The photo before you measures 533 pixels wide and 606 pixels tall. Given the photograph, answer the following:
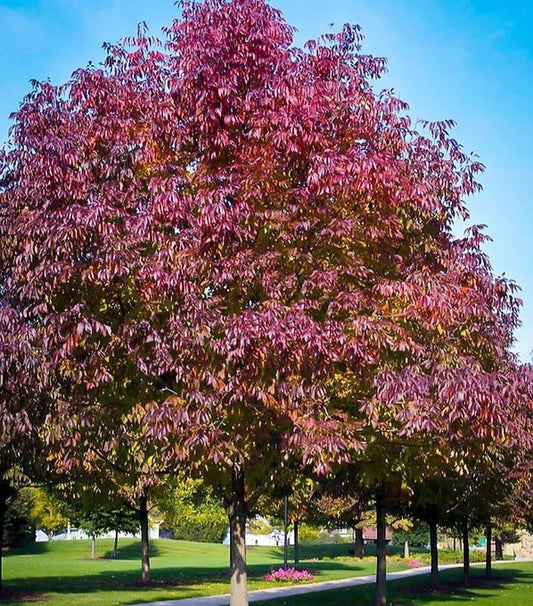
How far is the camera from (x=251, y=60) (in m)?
11.3

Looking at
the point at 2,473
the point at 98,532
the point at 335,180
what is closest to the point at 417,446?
the point at 335,180

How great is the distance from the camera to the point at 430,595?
26688mm

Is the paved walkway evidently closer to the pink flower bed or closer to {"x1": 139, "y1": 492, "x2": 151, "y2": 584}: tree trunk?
the pink flower bed

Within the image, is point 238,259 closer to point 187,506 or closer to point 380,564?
point 380,564

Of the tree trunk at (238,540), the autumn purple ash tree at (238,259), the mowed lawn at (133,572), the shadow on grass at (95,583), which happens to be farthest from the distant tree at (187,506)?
the autumn purple ash tree at (238,259)

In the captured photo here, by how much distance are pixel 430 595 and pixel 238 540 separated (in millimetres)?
16762

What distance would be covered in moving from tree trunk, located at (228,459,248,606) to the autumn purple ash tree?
0.14 feet

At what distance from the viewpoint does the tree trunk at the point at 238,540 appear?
39.1 feet

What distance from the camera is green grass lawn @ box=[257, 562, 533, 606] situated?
23.3 m

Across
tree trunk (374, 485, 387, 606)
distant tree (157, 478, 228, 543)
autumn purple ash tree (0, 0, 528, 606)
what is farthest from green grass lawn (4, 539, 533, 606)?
autumn purple ash tree (0, 0, 528, 606)

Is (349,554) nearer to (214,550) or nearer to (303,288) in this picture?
(214,550)

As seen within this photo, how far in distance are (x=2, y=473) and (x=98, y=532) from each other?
96.0 feet

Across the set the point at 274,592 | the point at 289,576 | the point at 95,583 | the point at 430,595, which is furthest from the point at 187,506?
the point at 430,595

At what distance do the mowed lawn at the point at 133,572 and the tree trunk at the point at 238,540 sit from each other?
11188 millimetres
